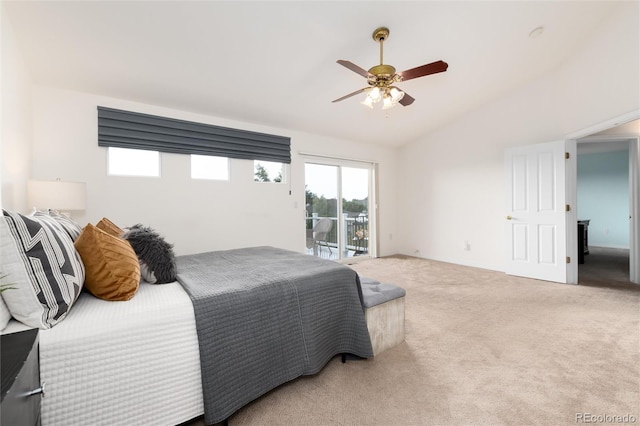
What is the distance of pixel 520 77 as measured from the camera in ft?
13.1

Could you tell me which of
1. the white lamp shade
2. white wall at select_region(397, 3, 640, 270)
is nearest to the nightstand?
the white lamp shade

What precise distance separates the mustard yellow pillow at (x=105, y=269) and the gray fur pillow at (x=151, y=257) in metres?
0.27

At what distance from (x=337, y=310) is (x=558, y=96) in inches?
171

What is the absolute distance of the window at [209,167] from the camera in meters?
3.66

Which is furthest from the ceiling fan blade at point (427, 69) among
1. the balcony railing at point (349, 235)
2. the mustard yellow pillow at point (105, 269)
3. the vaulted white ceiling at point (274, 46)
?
the balcony railing at point (349, 235)

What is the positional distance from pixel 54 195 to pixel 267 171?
8.03ft

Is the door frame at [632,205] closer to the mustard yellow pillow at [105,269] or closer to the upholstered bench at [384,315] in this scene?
the upholstered bench at [384,315]

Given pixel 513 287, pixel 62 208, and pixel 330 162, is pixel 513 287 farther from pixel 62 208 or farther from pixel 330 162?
pixel 62 208

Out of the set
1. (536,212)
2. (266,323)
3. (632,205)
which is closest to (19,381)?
(266,323)

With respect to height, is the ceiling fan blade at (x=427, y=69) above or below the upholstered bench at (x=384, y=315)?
above

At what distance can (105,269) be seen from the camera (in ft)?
4.33

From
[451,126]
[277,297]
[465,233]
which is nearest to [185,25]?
[277,297]

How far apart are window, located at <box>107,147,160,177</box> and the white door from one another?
483 cm

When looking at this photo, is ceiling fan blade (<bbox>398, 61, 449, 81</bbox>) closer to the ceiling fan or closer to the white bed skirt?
the ceiling fan
